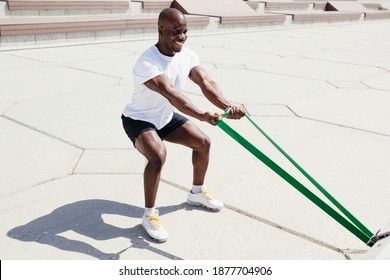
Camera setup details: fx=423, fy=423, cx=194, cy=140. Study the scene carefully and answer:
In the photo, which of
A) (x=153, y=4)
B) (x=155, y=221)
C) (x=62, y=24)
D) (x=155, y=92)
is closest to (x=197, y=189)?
(x=155, y=221)

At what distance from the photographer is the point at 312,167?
3.13 metres

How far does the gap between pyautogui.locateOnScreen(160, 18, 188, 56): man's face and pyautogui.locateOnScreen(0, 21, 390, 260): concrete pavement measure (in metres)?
0.94

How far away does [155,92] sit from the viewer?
2.32 meters

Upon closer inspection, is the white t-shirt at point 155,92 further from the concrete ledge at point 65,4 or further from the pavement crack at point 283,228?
the concrete ledge at point 65,4

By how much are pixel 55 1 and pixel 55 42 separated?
2074mm

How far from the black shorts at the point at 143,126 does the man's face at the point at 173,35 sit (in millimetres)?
414

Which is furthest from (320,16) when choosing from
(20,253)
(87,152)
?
(20,253)

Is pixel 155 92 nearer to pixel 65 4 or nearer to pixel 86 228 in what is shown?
pixel 86 228

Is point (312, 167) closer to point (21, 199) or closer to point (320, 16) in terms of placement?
point (21, 199)

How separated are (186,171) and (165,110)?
729 mm

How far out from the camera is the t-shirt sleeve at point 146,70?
2150 millimetres

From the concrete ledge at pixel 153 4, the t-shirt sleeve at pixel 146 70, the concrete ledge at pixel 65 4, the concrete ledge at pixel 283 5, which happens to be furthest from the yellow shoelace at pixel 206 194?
the concrete ledge at pixel 283 5

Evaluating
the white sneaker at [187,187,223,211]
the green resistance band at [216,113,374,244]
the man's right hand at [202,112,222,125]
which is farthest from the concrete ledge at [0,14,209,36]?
the green resistance band at [216,113,374,244]

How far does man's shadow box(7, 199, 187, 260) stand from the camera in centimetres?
213
